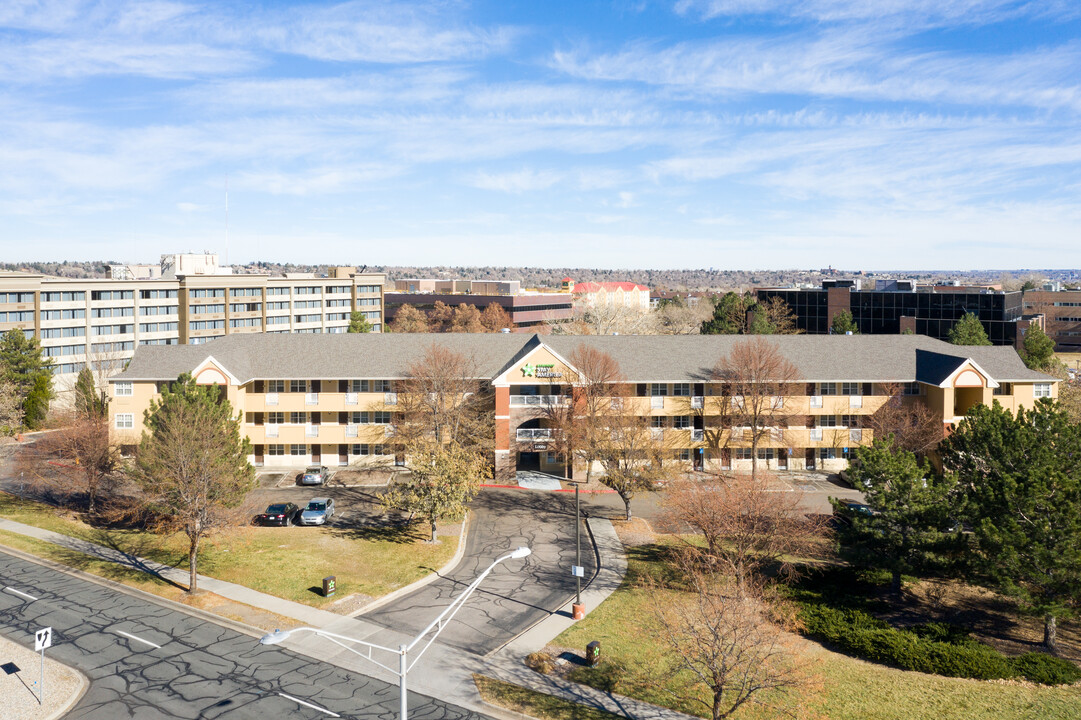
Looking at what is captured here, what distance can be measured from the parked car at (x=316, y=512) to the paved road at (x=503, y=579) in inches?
384

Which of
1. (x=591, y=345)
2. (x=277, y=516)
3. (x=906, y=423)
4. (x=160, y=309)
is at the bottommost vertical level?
(x=277, y=516)

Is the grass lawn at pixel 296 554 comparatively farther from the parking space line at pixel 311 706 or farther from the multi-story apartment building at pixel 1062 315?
the multi-story apartment building at pixel 1062 315

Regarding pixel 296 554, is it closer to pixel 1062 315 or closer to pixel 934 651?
pixel 934 651

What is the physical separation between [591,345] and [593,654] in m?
35.8

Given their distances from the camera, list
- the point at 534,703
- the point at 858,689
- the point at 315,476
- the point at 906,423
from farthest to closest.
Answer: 1. the point at 315,476
2. the point at 906,423
3. the point at 858,689
4. the point at 534,703

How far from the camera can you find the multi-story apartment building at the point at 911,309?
371 feet

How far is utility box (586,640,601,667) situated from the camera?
32.6 meters

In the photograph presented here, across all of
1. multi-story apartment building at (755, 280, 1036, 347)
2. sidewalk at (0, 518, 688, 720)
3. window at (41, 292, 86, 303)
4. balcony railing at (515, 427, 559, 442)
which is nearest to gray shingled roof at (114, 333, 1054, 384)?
balcony railing at (515, 427, 559, 442)

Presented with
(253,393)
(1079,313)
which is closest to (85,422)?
(253,393)

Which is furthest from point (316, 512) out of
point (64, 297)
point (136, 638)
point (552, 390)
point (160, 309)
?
point (160, 309)

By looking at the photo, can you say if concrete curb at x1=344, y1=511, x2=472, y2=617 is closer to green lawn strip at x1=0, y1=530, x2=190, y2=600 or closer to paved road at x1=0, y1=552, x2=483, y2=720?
paved road at x1=0, y1=552, x2=483, y2=720

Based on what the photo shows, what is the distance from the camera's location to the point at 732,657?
27.7m

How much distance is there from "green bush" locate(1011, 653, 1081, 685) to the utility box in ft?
58.8

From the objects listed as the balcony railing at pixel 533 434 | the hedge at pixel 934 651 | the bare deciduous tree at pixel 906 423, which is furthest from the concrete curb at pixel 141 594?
the bare deciduous tree at pixel 906 423
